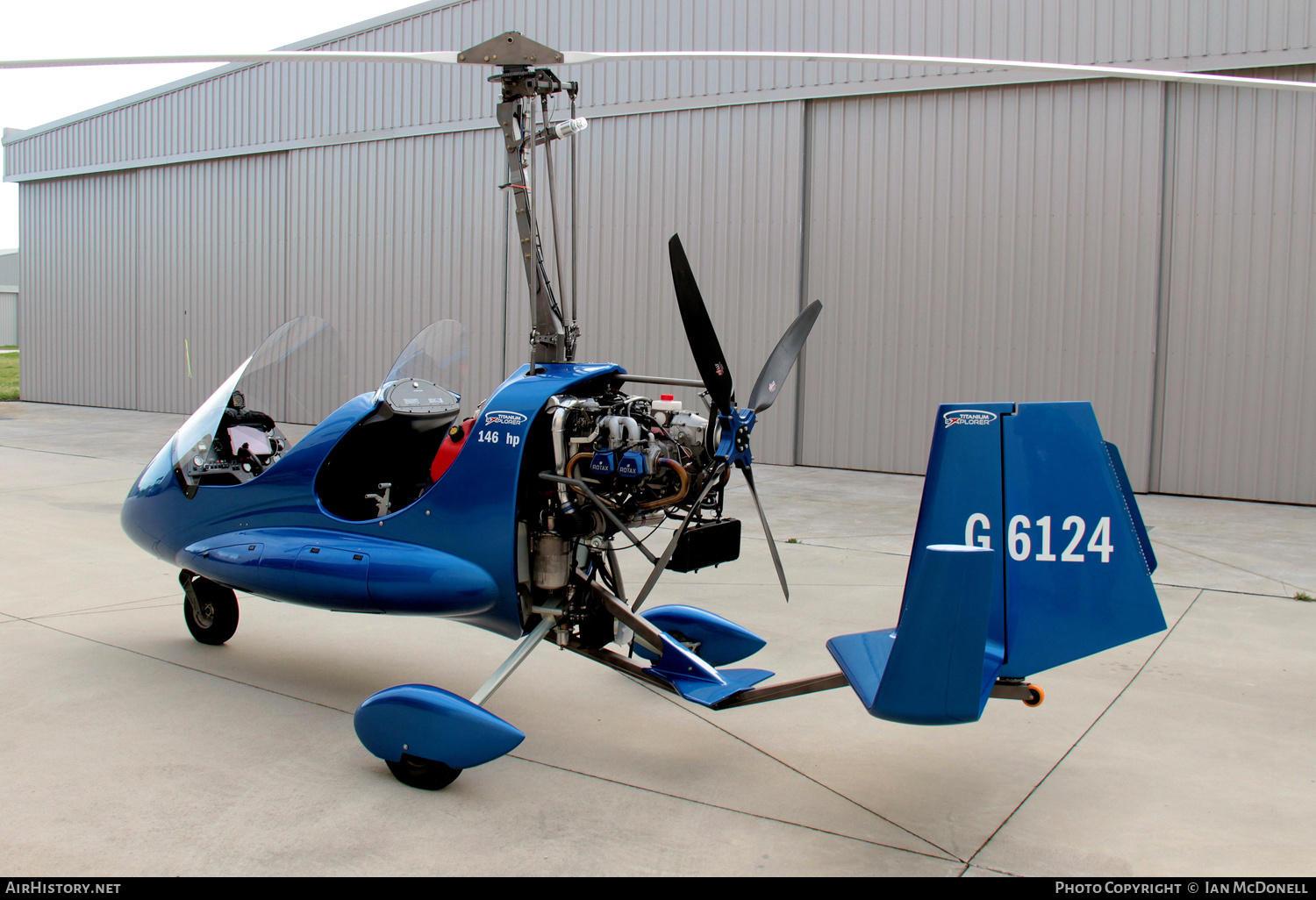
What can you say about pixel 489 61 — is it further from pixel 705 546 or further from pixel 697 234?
pixel 697 234

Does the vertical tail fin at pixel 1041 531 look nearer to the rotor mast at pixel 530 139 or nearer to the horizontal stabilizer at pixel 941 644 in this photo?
the horizontal stabilizer at pixel 941 644

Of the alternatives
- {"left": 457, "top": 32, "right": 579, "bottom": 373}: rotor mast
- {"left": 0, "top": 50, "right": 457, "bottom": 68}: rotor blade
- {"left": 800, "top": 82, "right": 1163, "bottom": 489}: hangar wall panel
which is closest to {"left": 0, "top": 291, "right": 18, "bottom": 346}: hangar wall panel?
{"left": 800, "top": 82, "right": 1163, "bottom": 489}: hangar wall panel

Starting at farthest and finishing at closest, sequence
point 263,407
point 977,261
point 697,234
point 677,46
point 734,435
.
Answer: point 697,234, point 677,46, point 977,261, point 263,407, point 734,435

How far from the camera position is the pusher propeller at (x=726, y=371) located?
3412mm

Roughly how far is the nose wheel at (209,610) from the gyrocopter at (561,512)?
14 millimetres

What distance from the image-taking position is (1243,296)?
10.2 m

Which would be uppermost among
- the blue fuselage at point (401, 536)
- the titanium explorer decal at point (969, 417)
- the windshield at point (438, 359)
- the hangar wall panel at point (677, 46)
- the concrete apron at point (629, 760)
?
the hangar wall panel at point (677, 46)

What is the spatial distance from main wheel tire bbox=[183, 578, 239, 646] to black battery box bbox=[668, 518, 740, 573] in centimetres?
250

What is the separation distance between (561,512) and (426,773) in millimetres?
1050

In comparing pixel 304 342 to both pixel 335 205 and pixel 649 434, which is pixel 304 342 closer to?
pixel 649 434

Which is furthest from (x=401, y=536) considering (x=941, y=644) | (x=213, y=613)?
(x=941, y=644)

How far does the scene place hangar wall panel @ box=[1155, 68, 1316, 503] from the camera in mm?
9984

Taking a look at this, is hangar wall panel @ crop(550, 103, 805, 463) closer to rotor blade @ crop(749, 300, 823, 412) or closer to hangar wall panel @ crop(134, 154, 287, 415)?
hangar wall panel @ crop(134, 154, 287, 415)

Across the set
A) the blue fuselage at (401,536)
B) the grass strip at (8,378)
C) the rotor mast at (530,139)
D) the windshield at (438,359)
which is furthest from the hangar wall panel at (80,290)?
the rotor mast at (530,139)
